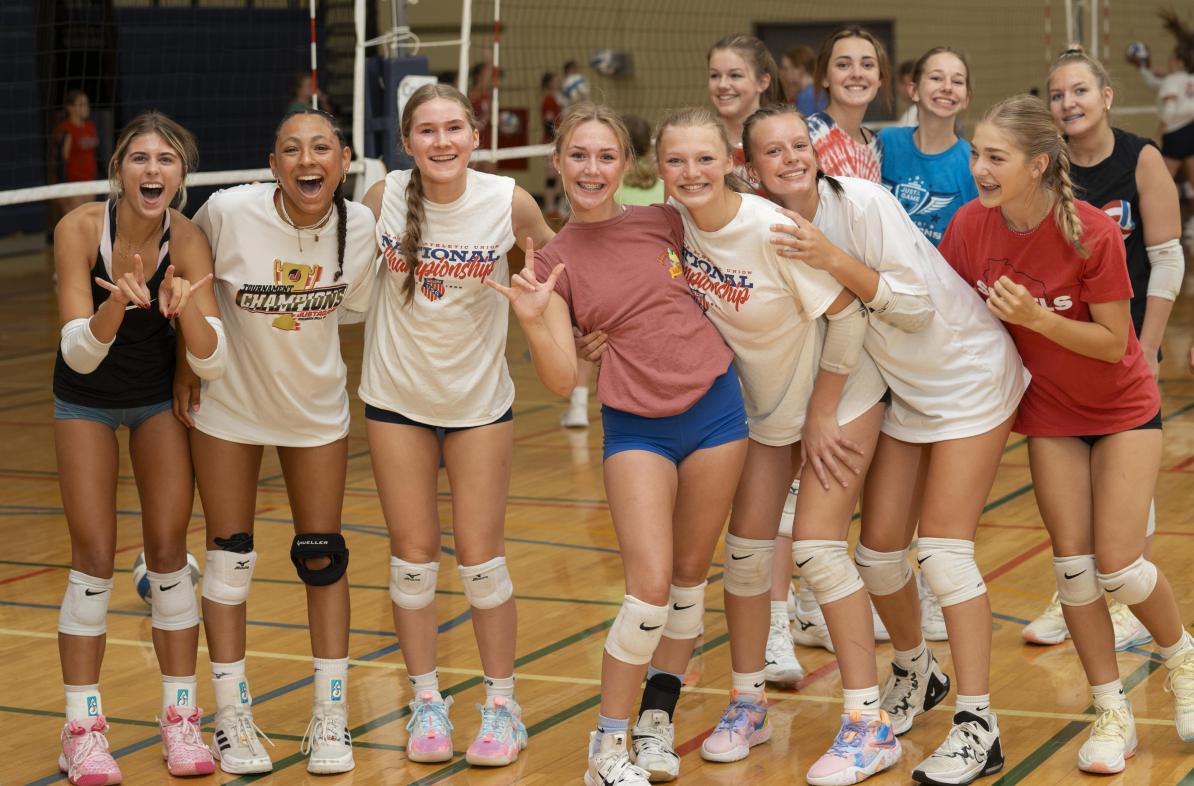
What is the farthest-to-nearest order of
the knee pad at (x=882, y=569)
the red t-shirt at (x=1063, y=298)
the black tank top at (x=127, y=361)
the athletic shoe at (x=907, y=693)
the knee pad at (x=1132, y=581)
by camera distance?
the athletic shoe at (x=907, y=693) → the knee pad at (x=882, y=569) → the black tank top at (x=127, y=361) → the knee pad at (x=1132, y=581) → the red t-shirt at (x=1063, y=298)

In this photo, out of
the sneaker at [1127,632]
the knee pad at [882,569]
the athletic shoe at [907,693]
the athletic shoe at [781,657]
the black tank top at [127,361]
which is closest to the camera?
the black tank top at [127,361]

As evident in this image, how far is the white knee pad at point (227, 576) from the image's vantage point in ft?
11.8

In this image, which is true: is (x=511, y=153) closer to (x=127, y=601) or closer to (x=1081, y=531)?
(x=127, y=601)

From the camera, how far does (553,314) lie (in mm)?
3357

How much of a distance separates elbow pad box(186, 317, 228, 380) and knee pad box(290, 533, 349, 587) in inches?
17.8

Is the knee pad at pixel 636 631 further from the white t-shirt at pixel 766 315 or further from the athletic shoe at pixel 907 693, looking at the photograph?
the athletic shoe at pixel 907 693

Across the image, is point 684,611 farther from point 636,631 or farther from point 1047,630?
point 1047,630

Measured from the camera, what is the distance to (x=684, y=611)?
3506 millimetres

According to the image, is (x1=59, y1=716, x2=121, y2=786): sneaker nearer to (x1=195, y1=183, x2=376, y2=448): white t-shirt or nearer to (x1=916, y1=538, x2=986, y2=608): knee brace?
(x1=195, y1=183, x2=376, y2=448): white t-shirt

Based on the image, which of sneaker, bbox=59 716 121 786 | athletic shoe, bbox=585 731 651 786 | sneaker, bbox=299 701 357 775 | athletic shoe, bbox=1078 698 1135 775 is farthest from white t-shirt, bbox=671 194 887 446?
sneaker, bbox=59 716 121 786

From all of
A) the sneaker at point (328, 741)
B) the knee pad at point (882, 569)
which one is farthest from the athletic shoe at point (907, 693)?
the sneaker at point (328, 741)

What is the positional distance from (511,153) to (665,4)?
1044 cm

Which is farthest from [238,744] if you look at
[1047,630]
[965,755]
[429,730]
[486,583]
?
[1047,630]

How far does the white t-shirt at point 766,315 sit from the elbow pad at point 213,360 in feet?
3.46
